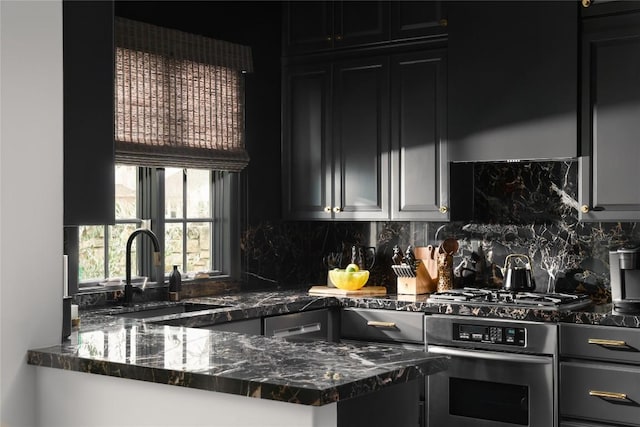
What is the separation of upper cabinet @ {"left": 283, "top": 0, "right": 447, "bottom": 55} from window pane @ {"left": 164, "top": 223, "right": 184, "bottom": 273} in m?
1.33

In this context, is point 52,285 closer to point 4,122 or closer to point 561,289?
point 4,122

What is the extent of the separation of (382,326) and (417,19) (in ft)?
5.50

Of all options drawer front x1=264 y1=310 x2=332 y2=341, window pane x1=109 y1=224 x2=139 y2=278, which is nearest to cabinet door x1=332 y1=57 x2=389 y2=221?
drawer front x1=264 y1=310 x2=332 y2=341

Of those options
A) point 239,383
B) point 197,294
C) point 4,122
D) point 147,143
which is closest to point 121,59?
point 147,143

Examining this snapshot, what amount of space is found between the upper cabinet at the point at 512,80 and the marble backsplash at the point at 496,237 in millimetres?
403

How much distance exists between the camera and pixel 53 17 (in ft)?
9.09

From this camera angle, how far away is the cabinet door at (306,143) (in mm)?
5062

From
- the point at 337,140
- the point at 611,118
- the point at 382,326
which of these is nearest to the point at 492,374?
the point at 382,326

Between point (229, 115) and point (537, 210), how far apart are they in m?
1.80

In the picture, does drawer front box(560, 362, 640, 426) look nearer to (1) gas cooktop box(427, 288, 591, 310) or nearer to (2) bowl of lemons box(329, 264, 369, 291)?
(1) gas cooktop box(427, 288, 591, 310)

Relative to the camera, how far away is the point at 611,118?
408 cm

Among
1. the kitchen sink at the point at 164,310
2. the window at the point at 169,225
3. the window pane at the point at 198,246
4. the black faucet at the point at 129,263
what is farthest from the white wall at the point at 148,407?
the window pane at the point at 198,246

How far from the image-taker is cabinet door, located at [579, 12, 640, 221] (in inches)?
159

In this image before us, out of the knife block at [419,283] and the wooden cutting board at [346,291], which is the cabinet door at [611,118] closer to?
the knife block at [419,283]
